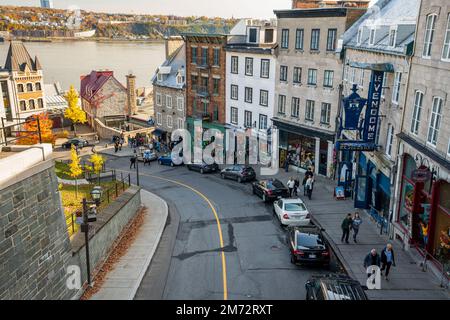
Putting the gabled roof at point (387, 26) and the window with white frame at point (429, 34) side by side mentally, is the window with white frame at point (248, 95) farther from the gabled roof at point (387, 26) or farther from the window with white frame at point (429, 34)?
the window with white frame at point (429, 34)

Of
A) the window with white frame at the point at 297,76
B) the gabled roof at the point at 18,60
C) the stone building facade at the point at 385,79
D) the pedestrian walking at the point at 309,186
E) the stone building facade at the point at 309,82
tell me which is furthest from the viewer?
the gabled roof at the point at 18,60

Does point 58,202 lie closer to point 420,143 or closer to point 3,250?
point 3,250

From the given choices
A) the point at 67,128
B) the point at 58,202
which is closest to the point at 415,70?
the point at 58,202

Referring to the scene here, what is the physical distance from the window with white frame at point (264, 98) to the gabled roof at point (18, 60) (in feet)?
136

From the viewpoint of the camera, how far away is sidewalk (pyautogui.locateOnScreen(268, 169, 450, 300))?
50.7 ft

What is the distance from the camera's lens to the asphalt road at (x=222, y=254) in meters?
16.4

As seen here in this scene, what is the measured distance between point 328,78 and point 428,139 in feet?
54.5

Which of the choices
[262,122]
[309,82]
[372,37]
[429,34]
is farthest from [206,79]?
[429,34]

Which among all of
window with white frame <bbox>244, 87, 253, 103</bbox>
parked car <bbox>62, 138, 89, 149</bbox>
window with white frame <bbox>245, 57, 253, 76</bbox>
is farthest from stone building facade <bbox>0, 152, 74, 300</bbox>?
parked car <bbox>62, 138, 89, 149</bbox>

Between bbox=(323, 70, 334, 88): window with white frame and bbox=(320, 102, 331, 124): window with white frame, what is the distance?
60.8 inches

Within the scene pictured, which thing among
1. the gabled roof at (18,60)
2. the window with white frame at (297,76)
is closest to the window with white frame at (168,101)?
the window with white frame at (297,76)

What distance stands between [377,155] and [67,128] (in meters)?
60.6

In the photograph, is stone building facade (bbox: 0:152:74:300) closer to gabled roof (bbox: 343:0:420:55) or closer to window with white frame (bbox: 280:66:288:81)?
gabled roof (bbox: 343:0:420:55)

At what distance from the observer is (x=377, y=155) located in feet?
76.6
